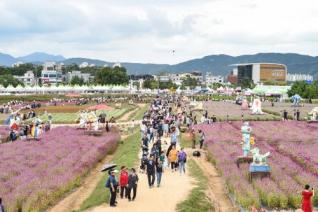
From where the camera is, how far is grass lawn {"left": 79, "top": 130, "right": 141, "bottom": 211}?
72.6ft

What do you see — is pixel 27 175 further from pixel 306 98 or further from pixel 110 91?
pixel 110 91

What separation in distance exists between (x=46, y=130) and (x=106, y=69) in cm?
15101

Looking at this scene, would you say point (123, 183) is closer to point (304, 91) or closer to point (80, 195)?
point (80, 195)

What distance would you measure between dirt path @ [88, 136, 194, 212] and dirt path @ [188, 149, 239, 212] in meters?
1.02

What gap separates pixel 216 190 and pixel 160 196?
11.1 feet

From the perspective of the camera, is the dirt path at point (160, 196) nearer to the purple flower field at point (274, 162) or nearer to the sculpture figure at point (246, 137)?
the purple flower field at point (274, 162)

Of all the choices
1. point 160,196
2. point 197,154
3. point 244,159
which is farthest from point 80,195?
point 197,154

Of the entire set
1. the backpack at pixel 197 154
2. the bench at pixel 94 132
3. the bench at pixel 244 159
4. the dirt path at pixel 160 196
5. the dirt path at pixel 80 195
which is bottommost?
the dirt path at pixel 80 195

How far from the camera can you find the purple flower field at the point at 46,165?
21.7 m

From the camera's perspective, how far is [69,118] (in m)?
70.5

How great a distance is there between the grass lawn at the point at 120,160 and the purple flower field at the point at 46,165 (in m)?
0.98

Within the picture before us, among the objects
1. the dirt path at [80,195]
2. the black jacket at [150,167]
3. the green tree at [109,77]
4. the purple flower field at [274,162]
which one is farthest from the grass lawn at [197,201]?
the green tree at [109,77]

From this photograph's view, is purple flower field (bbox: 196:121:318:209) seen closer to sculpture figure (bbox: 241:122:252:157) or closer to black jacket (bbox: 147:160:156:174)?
sculpture figure (bbox: 241:122:252:157)

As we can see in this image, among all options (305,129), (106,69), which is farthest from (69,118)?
(106,69)
